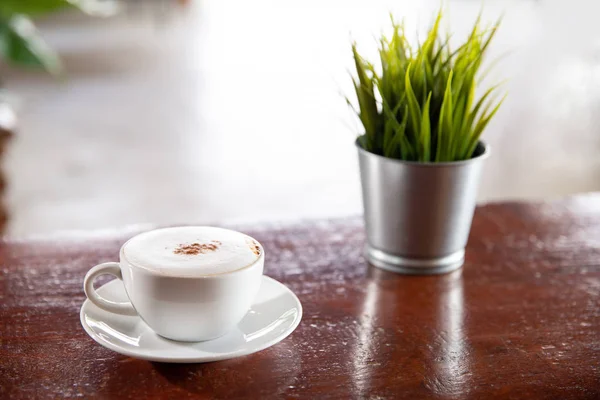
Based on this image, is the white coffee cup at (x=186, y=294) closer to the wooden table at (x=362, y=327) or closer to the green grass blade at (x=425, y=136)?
the wooden table at (x=362, y=327)

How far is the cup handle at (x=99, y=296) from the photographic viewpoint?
66 cm

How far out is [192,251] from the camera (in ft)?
2.14

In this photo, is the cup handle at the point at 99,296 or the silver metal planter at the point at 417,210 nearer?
the cup handle at the point at 99,296

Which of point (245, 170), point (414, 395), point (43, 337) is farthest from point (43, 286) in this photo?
point (245, 170)

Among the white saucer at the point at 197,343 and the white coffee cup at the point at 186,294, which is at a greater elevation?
the white coffee cup at the point at 186,294

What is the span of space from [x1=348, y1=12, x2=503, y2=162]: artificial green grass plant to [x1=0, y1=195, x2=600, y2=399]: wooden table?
0.15 m

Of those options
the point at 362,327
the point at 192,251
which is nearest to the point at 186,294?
the point at 192,251

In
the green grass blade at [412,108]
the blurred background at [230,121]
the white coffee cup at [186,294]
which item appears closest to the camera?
the white coffee cup at [186,294]

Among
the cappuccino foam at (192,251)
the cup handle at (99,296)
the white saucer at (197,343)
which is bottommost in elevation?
the white saucer at (197,343)

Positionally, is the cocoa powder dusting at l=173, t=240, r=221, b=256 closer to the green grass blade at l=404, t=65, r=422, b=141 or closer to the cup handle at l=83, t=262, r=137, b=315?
the cup handle at l=83, t=262, r=137, b=315

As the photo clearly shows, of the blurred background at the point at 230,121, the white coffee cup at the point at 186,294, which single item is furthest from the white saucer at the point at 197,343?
the blurred background at the point at 230,121

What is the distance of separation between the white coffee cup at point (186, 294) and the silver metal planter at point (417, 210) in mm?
228

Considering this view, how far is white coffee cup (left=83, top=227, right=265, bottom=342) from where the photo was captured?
0.61 meters

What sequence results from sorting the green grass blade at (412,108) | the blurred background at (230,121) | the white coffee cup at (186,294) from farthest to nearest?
1. the blurred background at (230,121)
2. the green grass blade at (412,108)
3. the white coffee cup at (186,294)
